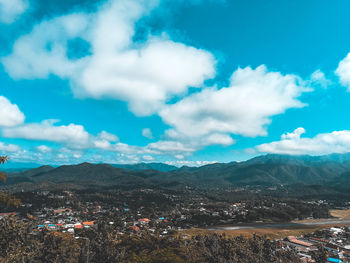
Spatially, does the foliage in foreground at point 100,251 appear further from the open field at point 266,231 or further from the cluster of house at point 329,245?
the open field at point 266,231

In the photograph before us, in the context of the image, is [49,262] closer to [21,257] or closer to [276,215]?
[21,257]

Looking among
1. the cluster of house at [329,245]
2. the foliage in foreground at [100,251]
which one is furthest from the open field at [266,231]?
the foliage in foreground at [100,251]

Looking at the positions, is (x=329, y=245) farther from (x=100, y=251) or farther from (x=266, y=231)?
(x=100, y=251)

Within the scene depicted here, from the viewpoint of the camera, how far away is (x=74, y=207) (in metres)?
143

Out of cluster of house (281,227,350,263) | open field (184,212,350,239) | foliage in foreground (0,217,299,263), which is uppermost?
foliage in foreground (0,217,299,263)

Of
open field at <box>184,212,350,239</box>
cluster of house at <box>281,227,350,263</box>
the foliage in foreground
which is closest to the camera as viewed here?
the foliage in foreground

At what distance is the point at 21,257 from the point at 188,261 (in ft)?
62.3

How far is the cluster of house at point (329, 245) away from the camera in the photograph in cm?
5425

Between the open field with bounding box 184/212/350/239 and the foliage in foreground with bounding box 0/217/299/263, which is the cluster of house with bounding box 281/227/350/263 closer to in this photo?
the open field with bounding box 184/212/350/239

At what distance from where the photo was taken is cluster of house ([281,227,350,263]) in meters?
54.3

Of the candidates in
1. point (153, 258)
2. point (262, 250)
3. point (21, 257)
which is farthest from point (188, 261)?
point (262, 250)

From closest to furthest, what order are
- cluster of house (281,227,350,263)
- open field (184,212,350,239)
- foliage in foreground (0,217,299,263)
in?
foliage in foreground (0,217,299,263), cluster of house (281,227,350,263), open field (184,212,350,239)

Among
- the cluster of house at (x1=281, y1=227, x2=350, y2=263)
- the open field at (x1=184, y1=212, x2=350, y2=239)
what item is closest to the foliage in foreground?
the cluster of house at (x1=281, y1=227, x2=350, y2=263)

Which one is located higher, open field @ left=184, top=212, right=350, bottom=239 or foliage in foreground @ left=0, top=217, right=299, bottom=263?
foliage in foreground @ left=0, top=217, right=299, bottom=263
